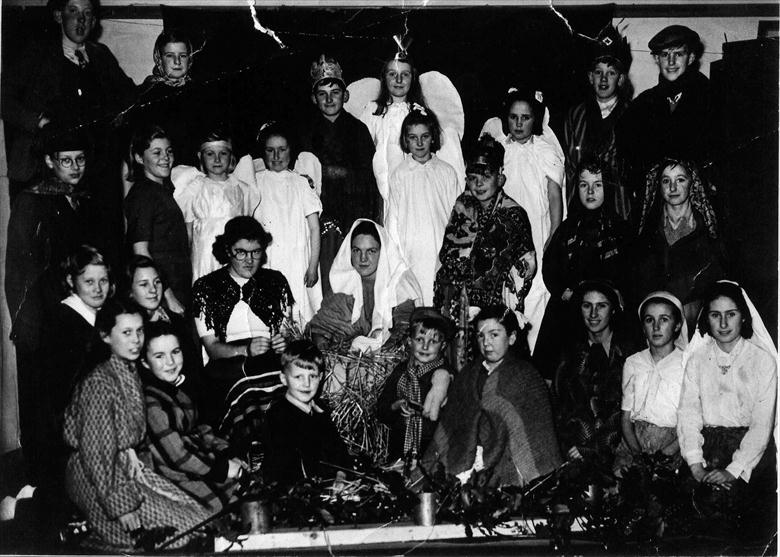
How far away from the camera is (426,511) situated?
5645 millimetres

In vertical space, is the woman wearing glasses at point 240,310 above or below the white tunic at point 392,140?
below

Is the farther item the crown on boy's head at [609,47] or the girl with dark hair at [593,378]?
the crown on boy's head at [609,47]

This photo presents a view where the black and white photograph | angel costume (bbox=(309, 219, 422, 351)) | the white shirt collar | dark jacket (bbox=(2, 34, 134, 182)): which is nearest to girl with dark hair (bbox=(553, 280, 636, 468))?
the black and white photograph

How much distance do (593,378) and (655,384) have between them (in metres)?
0.30

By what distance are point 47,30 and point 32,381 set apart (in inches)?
68.6

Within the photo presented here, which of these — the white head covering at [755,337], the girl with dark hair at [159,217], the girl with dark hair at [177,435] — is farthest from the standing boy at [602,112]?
the girl with dark hair at [177,435]

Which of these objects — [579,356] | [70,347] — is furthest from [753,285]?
[70,347]

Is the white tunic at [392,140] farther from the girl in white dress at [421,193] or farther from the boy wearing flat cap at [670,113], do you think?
the boy wearing flat cap at [670,113]

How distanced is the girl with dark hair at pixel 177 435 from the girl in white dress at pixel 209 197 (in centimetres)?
44

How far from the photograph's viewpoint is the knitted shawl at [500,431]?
5.76 metres

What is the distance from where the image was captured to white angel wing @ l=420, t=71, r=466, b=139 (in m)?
6.15

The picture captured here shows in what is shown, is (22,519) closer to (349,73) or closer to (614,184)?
(349,73)

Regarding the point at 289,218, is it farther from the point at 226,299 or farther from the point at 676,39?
the point at 676,39

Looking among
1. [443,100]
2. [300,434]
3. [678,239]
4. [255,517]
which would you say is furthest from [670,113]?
[255,517]
